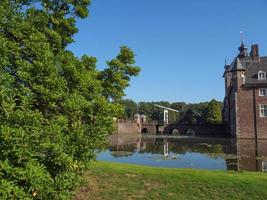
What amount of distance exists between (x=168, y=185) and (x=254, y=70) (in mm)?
40065

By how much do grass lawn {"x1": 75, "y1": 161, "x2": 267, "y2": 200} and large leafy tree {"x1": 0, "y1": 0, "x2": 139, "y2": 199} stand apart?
13.3 feet

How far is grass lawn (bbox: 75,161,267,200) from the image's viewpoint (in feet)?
32.5

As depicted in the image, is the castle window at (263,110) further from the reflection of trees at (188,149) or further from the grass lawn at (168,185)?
the grass lawn at (168,185)

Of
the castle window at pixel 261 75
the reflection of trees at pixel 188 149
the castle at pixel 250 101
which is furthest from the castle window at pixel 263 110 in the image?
the reflection of trees at pixel 188 149

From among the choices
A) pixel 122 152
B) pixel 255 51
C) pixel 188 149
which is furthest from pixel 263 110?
pixel 122 152

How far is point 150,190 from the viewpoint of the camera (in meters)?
10.3

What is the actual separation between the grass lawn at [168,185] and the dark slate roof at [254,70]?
37.0m

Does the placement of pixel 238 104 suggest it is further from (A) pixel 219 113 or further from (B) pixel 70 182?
(B) pixel 70 182

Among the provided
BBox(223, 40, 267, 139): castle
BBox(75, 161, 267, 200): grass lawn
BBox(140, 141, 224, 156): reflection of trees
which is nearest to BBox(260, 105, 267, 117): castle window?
BBox(223, 40, 267, 139): castle

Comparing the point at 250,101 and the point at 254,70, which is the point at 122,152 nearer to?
the point at 250,101

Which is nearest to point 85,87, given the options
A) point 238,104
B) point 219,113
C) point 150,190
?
point 150,190

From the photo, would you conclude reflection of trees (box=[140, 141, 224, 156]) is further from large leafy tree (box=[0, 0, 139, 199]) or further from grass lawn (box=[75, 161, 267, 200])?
large leafy tree (box=[0, 0, 139, 199])

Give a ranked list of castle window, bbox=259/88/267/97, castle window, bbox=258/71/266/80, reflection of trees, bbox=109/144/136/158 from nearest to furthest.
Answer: reflection of trees, bbox=109/144/136/158 → castle window, bbox=259/88/267/97 → castle window, bbox=258/71/266/80

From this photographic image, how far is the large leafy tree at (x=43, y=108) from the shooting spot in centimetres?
446
